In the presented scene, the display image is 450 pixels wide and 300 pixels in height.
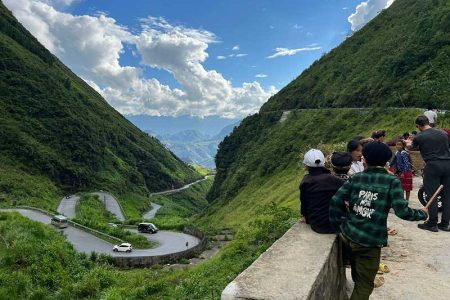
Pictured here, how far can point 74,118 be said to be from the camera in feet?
445

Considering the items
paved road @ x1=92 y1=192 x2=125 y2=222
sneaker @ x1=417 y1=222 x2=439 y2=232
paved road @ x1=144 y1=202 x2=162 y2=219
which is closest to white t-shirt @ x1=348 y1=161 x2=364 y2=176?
sneaker @ x1=417 y1=222 x2=439 y2=232

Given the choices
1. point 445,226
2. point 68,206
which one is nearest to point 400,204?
point 445,226

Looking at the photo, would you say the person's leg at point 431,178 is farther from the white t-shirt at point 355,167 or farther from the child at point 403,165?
the child at point 403,165

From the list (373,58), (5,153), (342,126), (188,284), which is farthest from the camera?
(5,153)

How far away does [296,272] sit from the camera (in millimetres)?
4672

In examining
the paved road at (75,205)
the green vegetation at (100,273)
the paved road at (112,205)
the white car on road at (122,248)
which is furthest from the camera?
the paved road at (112,205)

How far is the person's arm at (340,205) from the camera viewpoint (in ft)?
18.7

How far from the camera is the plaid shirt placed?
17.6ft

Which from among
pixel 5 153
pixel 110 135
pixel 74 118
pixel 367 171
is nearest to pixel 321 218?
pixel 367 171

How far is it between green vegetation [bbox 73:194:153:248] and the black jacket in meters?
44.9

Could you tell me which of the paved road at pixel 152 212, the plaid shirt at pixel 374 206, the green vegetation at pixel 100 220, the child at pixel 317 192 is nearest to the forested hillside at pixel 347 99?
the green vegetation at pixel 100 220

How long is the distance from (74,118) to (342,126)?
98631mm

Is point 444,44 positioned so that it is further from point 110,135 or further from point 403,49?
point 110,135

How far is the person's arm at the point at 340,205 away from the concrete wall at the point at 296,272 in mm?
353
